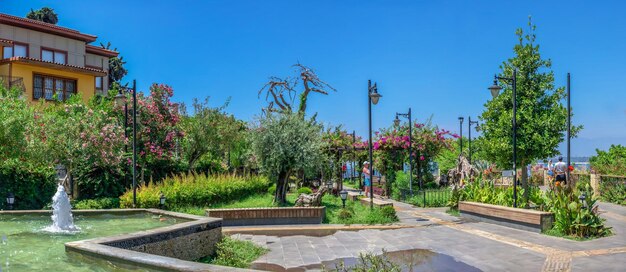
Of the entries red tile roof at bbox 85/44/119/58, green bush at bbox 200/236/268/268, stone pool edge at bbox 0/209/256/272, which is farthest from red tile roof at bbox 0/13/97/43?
green bush at bbox 200/236/268/268

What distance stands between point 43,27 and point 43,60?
2913 millimetres

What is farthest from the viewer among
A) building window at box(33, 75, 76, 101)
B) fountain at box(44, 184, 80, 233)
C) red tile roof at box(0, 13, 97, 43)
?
red tile roof at box(0, 13, 97, 43)

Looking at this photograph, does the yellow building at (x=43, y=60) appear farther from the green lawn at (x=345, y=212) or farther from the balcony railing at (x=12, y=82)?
the green lawn at (x=345, y=212)

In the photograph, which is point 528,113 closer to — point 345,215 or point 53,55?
point 345,215

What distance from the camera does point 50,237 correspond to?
10414 millimetres

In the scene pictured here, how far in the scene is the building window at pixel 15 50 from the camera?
33.4 meters

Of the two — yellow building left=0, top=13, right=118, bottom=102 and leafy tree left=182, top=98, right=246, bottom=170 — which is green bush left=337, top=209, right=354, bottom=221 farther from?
yellow building left=0, top=13, right=118, bottom=102

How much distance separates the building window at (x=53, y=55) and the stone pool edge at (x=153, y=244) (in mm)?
25636

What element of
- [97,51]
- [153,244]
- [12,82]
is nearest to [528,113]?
[153,244]

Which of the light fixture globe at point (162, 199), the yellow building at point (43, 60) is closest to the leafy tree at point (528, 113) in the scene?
the light fixture globe at point (162, 199)

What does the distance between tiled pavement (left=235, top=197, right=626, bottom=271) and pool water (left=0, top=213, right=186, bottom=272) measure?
291 centimetres

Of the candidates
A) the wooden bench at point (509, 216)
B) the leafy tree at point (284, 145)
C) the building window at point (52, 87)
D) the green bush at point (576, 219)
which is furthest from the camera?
the building window at point (52, 87)

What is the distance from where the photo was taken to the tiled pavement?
10367 mm

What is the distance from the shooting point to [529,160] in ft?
65.6
